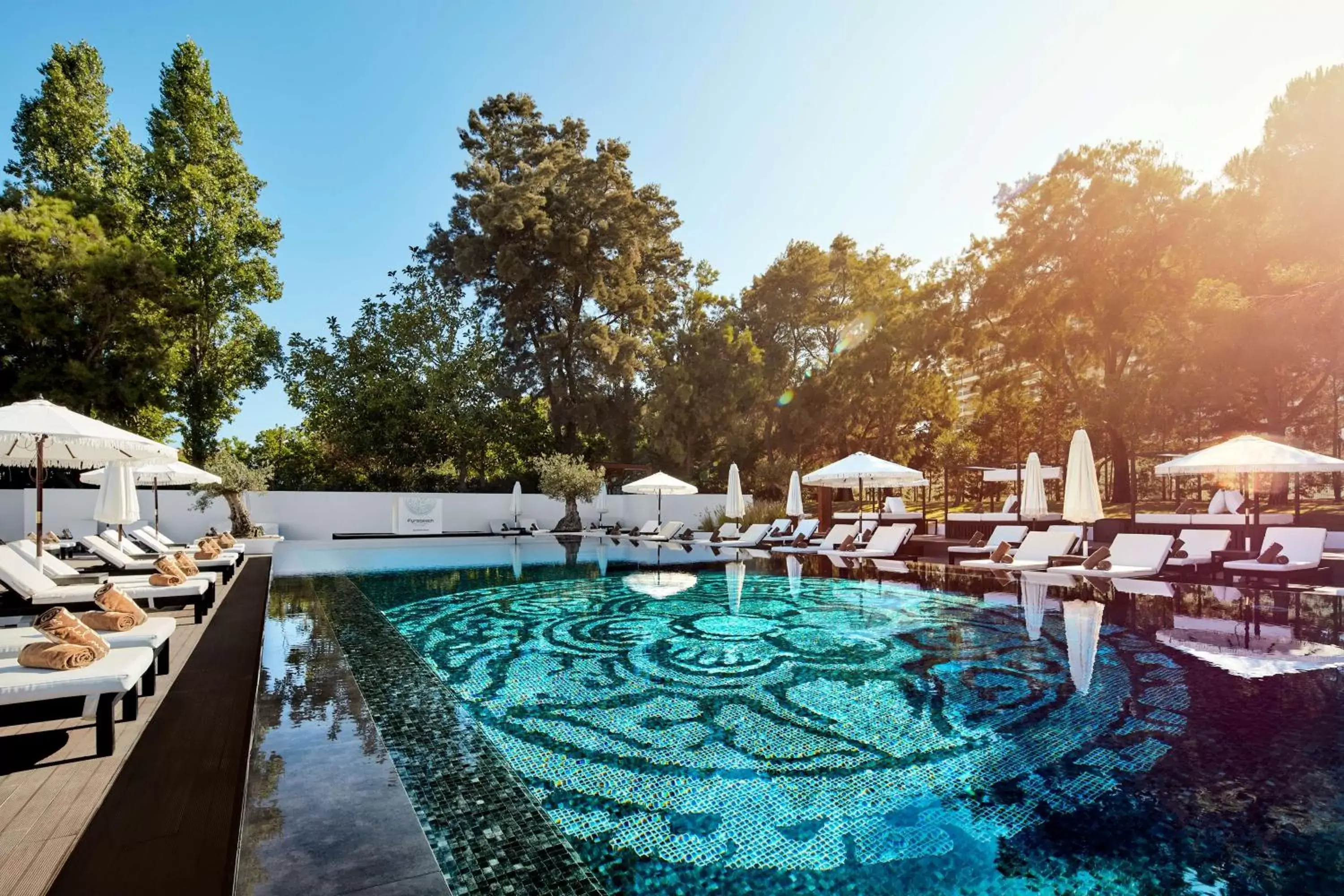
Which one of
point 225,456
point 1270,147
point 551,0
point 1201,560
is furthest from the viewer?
point 225,456

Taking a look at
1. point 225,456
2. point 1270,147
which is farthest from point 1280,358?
point 225,456

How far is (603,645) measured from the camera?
6336 millimetres

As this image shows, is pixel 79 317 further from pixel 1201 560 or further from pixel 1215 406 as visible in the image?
pixel 1215 406

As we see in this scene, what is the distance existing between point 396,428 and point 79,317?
29.0ft

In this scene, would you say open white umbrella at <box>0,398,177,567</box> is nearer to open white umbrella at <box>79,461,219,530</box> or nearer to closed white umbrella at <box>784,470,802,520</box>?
open white umbrella at <box>79,461,219,530</box>

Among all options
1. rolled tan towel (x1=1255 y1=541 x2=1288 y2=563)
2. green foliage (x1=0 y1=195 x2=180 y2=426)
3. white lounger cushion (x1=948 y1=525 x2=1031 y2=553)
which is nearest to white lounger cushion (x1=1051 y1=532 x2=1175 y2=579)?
rolled tan towel (x1=1255 y1=541 x2=1288 y2=563)

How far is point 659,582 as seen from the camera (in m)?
10.7

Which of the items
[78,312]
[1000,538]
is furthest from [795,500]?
[78,312]

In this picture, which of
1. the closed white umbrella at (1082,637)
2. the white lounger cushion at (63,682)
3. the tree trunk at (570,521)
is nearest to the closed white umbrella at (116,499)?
the white lounger cushion at (63,682)

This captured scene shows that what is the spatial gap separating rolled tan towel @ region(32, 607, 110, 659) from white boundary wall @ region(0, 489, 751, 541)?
17281 mm

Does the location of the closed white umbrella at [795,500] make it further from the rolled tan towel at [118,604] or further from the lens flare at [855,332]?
the rolled tan towel at [118,604]

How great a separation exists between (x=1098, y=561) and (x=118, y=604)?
10821 millimetres

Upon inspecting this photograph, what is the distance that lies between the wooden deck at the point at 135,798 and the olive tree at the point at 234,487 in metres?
14.5

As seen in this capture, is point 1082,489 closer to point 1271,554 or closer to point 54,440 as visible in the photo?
point 1271,554
